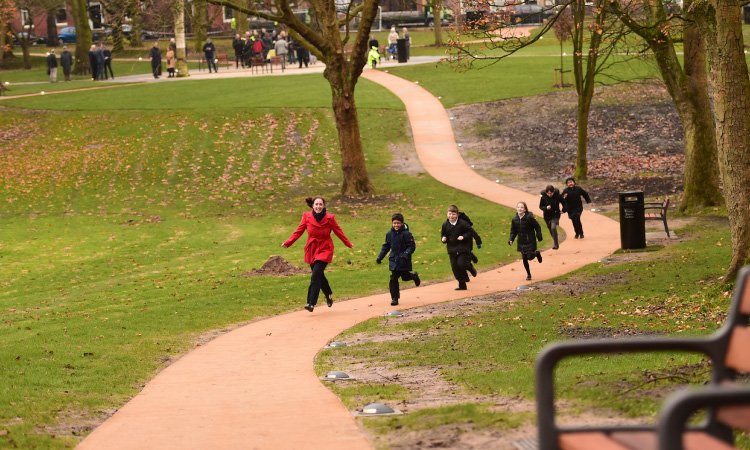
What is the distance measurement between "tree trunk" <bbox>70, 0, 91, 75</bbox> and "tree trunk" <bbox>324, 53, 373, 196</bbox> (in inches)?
1357

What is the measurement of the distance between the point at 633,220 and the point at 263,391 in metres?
14.0

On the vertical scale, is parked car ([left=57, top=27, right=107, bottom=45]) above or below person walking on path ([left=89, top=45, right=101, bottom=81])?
above

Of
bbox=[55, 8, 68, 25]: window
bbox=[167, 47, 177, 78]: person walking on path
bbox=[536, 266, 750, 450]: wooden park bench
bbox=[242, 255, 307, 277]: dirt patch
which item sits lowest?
bbox=[242, 255, 307, 277]: dirt patch

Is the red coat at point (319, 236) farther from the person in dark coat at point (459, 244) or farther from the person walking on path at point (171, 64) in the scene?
the person walking on path at point (171, 64)

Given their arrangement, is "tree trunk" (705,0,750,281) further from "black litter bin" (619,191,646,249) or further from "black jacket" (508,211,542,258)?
"black litter bin" (619,191,646,249)

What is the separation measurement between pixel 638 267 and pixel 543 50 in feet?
165

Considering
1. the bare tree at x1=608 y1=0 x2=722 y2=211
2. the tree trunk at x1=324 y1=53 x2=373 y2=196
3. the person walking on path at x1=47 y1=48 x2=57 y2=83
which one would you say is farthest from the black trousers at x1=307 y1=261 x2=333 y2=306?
the person walking on path at x1=47 y1=48 x2=57 y2=83

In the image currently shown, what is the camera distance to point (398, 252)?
2080cm

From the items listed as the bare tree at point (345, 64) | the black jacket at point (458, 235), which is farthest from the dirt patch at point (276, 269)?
the bare tree at point (345, 64)

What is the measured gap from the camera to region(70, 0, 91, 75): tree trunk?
65938 mm

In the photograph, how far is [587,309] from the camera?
55.1 feet

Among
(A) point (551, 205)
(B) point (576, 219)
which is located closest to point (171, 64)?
(B) point (576, 219)

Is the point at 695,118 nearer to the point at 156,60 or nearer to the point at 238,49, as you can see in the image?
the point at 156,60

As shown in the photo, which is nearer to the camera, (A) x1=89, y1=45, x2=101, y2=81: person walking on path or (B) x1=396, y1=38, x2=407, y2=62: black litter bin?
(A) x1=89, y1=45, x2=101, y2=81: person walking on path
